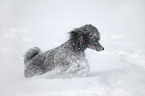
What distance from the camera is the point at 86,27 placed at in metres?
4.09

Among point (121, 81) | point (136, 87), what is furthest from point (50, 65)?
point (136, 87)

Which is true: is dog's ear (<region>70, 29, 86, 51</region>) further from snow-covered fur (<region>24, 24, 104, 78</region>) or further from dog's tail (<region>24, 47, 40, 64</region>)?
dog's tail (<region>24, 47, 40, 64</region>)

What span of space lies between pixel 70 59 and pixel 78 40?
496mm

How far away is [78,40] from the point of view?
3.98 metres

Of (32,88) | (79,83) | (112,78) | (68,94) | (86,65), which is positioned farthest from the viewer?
(86,65)

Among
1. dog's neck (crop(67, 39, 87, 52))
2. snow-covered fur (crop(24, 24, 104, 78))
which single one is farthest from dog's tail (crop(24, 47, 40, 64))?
dog's neck (crop(67, 39, 87, 52))

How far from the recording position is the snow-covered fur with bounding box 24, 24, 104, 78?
3.94m

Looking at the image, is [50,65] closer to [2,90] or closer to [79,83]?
[79,83]

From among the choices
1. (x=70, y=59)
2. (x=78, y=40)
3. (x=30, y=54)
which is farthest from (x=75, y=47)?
(x=30, y=54)

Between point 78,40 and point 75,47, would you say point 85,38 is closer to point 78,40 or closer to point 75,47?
point 78,40

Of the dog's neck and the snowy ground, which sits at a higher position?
the dog's neck

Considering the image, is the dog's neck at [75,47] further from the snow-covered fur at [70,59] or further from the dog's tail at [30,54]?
the dog's tail at [30,54]

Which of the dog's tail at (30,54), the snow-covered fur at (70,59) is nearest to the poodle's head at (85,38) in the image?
the snow-covered fur at (70,59)

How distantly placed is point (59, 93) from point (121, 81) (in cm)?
143
